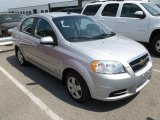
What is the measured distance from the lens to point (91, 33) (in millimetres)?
5070

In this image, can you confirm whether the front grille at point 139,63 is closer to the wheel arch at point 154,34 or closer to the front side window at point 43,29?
the front side window at point 43,29

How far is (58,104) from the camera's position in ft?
14.5

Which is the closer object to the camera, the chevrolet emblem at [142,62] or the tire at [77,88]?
the tire at [77,88]

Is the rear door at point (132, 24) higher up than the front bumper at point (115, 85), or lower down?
higher up

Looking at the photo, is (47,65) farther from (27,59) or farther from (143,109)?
(143,109)

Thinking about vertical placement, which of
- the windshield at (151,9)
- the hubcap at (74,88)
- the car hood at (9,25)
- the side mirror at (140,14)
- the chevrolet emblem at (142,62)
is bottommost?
the hubcap at (74,88)

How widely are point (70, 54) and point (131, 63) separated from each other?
3.74 feet

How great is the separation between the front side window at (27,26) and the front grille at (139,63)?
3.09m

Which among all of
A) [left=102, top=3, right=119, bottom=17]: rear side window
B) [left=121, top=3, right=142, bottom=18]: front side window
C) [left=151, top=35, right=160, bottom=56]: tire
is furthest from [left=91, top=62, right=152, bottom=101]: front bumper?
[left=102, top=3, right=119, bottom=17]: rear side window

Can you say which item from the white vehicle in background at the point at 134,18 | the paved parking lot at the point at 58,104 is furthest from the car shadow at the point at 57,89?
the white vehicle in background at the point at 134,18

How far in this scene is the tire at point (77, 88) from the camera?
408 centimetres

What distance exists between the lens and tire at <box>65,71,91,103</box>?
4.08 meters

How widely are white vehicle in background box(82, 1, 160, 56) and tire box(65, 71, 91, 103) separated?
4153 millimetres

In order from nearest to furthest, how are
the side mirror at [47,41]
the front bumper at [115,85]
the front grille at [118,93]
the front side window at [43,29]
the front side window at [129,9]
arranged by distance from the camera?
the front bumper at [115,85]
the front grille at [118,93]
the side mirror at [47,41]
the front side window at [43,29]
the front side window at [129,9]
